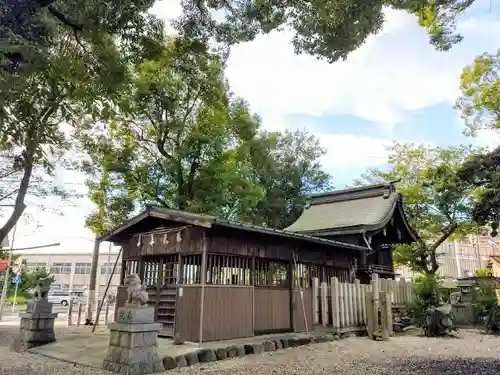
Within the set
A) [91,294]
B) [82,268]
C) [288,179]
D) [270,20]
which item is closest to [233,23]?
[270,20]

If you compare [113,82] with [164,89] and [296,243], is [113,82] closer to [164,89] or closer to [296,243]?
[296,243]

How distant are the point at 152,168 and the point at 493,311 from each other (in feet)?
50.9

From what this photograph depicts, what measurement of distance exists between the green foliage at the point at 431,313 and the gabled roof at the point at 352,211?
2.91 metres

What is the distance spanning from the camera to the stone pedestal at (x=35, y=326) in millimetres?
9359

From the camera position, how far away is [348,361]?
8.02m

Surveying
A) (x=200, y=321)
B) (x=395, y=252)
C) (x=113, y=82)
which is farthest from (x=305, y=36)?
(x=395, y=252)

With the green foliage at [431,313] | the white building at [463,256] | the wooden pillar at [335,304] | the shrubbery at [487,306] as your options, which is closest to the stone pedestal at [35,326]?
the wooden pillar at [335,304]

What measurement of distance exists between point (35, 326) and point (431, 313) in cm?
1153

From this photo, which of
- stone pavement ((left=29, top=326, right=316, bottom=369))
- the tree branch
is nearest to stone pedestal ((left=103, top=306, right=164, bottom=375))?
stone pavement ((left=29, top=326, right=316, bottom=369))

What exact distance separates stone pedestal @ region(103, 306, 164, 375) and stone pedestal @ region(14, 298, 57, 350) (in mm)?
3385

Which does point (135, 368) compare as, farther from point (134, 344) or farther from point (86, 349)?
point (86, 349)

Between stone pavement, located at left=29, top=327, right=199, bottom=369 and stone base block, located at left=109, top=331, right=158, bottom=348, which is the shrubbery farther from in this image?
stone base block, located at left=109, top=331, right=158, bottom=348

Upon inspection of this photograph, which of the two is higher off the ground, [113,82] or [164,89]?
[164,89]

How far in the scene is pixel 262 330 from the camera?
1041 centimetres
